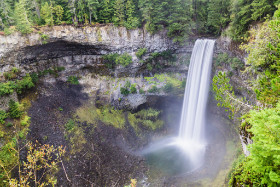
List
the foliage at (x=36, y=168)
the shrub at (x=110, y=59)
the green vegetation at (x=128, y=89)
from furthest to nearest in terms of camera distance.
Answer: the green vegetation at (x=128, y=89) → the shrub at (x=110, y=59) → the foliage at (x=36, y=168)

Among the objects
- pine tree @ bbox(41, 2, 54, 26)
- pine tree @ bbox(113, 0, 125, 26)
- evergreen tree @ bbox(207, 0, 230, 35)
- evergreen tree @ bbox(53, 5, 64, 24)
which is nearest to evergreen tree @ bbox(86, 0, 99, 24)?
pine tree @ bbox(113, 0, 125, 26)

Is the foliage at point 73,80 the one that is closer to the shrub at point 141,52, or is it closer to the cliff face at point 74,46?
the cliff face at point 74,46

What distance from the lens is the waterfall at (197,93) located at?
68.3ft

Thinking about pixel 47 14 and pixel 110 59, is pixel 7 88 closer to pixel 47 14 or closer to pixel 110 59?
pixel 47 14

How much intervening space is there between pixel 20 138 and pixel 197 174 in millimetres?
18531

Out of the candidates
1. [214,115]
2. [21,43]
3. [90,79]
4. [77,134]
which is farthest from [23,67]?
[214,115]

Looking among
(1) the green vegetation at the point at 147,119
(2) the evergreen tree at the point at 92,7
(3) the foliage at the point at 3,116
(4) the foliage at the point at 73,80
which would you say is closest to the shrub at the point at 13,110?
(3) the foliage at the point at 3,116

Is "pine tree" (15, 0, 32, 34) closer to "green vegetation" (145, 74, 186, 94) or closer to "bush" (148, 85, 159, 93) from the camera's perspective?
"green vegetation" (145, 74, 186, 94)

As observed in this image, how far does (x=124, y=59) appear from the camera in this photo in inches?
969

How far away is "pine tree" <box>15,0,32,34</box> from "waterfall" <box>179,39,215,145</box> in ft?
69.4

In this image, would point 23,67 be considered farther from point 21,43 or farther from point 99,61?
point 99,61

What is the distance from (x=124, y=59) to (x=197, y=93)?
37.2 ft

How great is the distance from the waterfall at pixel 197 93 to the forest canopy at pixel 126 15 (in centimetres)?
348

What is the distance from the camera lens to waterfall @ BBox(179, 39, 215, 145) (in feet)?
68.3
